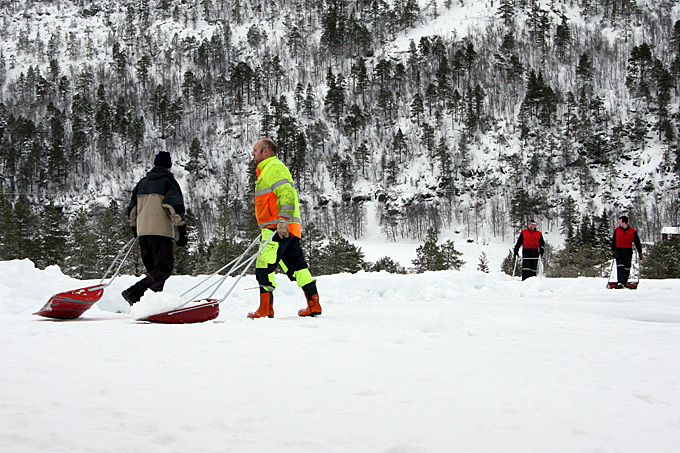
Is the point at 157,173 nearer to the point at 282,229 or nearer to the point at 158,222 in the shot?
the point at 158,222

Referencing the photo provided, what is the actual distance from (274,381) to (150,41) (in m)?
129

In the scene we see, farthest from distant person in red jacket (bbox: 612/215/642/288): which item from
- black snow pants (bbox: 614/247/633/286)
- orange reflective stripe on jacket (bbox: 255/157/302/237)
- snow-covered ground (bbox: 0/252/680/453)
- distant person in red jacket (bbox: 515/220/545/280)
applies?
orange reflective stripe on jacket (bbox: 255/157/302/237)

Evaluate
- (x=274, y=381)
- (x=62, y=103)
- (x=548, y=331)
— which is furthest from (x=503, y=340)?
(x=62, y=103)

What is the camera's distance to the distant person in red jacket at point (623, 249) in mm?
10625

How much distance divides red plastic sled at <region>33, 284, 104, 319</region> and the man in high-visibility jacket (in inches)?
69.7

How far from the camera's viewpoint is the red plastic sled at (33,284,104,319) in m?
4.55

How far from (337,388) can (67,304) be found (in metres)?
3.86

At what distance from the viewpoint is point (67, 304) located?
4.61 meters

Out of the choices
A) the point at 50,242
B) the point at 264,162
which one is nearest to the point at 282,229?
the point at 264,162

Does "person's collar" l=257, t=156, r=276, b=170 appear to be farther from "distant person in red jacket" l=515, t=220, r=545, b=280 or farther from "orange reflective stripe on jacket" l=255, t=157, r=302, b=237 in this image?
"distant person in red jacket" l=515, t=220, r=545, b=280

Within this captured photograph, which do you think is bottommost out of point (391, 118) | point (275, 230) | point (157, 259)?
point (157, 259)

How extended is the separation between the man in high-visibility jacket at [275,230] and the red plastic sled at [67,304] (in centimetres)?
177

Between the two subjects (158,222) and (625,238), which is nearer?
(158,222)

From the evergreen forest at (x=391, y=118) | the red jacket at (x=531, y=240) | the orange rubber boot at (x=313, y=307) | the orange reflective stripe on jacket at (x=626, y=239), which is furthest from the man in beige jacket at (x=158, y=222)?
the evergreen forest at (x=391, y=118)
